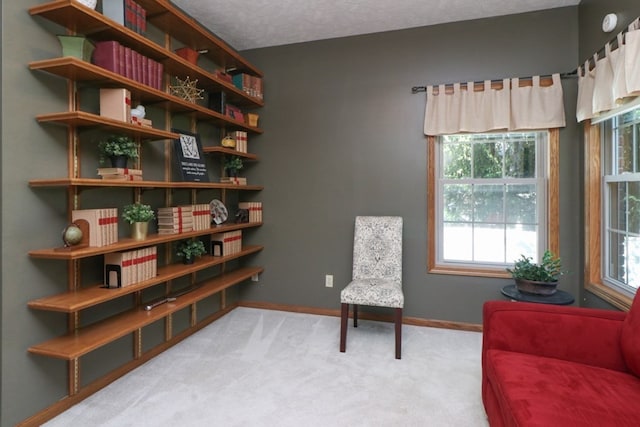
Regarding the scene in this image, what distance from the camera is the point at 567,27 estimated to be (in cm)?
272

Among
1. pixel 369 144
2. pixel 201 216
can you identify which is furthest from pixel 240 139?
pixel 369 144

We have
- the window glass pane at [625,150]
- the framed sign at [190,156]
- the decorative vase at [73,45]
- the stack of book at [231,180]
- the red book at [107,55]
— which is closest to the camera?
the decorative vase at [73,45]

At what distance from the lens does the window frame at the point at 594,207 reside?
2471 mm

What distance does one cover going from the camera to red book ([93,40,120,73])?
1906mm

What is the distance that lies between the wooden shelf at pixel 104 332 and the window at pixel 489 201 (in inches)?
84.6

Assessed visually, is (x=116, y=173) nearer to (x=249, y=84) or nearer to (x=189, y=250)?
(x=189, y=250)

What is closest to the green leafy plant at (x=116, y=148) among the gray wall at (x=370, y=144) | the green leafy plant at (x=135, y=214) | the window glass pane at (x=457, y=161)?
the green leafy plant at (x=135, y=214)

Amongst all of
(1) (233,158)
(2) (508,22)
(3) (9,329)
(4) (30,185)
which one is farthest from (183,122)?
(2) (508,22)

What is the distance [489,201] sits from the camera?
3.00m

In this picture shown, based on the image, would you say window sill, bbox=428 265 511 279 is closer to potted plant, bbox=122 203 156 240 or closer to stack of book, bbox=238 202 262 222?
stack of book, bbox=238 202 262 222

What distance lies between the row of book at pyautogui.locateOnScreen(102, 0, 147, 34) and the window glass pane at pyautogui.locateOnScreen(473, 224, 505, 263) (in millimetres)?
3011

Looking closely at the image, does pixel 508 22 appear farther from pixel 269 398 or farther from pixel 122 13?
pixel 269 398

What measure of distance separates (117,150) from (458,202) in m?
2.71

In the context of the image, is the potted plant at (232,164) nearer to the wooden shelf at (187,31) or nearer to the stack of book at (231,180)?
the stack of book at (231,180)
